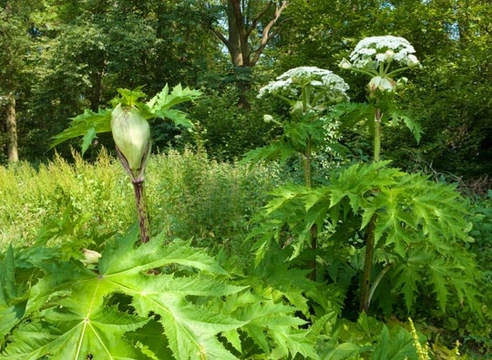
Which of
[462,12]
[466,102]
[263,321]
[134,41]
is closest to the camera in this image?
[263,321]

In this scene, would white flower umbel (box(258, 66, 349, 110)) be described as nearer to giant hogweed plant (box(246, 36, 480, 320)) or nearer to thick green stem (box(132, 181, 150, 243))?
giant hogweed plant (box(246, 36, 480, 320))

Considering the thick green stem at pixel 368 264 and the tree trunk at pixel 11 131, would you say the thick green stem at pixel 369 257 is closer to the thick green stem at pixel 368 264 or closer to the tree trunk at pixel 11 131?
the thick green stem at pixel 368 264

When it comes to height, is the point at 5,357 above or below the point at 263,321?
above

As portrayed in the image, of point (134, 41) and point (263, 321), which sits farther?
point (134, 41)

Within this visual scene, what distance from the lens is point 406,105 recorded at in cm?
752

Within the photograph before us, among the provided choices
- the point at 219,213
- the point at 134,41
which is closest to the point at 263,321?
the point at 219,213

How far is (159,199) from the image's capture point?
211 inches

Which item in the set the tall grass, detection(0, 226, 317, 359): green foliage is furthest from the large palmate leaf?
the tall grass

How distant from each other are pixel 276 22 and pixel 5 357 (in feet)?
62.8

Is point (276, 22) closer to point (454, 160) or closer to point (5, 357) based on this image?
point (454, 160)

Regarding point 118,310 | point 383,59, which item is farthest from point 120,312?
point 383,59

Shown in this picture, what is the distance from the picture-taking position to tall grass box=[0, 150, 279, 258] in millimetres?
4203

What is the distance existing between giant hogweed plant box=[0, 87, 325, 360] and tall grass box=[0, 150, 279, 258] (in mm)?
2126

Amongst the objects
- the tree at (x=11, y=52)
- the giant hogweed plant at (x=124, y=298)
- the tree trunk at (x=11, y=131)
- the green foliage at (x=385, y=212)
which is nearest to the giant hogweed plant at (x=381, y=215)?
the green foliage at (x=385, y=212)
